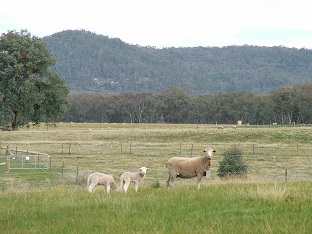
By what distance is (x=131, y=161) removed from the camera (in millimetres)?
45062

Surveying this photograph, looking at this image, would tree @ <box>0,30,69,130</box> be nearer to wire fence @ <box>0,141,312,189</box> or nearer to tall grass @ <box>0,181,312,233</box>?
wire fence @ <box>0,141,312,189</box>

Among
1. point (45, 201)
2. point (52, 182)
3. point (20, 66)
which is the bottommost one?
point (52, 182)

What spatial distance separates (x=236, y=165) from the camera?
99.7ft

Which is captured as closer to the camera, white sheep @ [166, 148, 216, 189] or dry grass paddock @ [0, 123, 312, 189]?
white sheep @ [166, 148, 216, 189]

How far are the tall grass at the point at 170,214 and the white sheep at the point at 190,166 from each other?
5486 millimetres

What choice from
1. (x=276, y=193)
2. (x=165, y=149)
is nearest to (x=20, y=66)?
(x=165, y=149)

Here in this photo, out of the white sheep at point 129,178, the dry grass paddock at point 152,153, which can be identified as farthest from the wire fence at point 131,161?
the white sheep at point 129,178

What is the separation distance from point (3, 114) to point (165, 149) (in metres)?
26.1

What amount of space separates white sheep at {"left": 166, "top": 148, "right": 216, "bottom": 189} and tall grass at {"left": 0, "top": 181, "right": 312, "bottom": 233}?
549 cm

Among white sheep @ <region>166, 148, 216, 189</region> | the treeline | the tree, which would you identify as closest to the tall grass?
white sheep @ <region>166, 148, 216, 189</region>

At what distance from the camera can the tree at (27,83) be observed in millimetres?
69500

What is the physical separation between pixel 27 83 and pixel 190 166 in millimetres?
53369

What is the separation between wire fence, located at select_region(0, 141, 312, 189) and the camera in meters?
35.4

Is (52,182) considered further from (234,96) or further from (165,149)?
(234,96)
